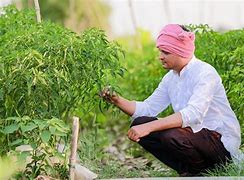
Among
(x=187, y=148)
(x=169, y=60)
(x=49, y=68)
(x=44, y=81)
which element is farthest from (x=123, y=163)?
(x=44, y=81)

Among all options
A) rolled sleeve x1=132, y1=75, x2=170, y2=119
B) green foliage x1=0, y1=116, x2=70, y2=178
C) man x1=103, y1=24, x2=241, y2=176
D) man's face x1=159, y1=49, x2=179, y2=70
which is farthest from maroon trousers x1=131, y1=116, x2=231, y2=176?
Answer: green foliage x1=0, y1=116, x2=70, y2=178

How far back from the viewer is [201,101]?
482 centimetres

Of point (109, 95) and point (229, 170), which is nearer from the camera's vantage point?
point (229, 170)

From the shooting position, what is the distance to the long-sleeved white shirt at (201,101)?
483 centimetres

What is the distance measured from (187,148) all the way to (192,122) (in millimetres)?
267

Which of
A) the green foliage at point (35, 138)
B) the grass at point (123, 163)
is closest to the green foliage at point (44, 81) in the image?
the green foliage at point (35, 138)

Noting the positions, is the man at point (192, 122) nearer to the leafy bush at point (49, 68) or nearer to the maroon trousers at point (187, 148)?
the maroon trousers at point (187, 148)

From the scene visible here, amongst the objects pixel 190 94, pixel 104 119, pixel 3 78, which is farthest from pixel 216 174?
pixel 104 119

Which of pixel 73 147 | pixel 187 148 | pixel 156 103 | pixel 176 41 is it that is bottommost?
pixel 187 148

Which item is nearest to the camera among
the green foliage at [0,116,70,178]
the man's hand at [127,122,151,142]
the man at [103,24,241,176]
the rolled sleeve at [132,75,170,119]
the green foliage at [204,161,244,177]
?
the green foliage at [0,116,70,178]

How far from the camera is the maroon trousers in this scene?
4965 millimetres

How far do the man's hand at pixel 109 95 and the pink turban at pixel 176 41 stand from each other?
43 cm

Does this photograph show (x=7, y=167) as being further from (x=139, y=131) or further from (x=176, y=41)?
(x=176, y=41)

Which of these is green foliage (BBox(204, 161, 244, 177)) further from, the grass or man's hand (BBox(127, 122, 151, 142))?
man's hand (BBox(127, 122, 151, 142))
